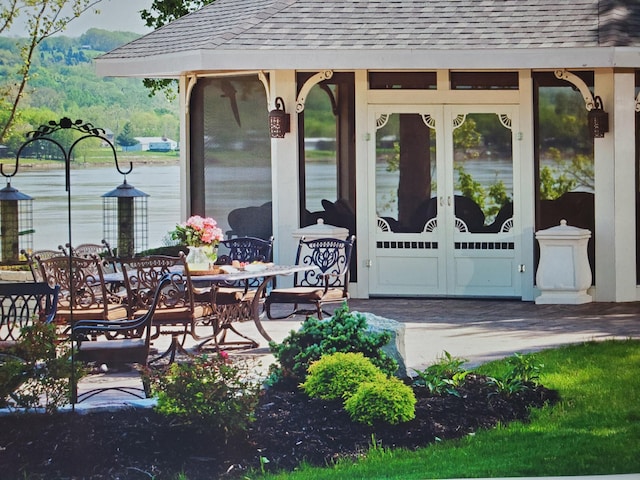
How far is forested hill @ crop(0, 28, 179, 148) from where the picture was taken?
12.7 meters

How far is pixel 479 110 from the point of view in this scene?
14883 millimetres

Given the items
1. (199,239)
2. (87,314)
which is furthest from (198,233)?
(87,314)

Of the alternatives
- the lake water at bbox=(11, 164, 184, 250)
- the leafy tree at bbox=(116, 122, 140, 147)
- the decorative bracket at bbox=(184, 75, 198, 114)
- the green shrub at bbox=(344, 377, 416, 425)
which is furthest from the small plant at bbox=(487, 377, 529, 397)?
the decorative bracket at bbox=(184, 75, 198, 114)

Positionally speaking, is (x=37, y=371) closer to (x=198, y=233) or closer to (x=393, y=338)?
(x=393, y=338)

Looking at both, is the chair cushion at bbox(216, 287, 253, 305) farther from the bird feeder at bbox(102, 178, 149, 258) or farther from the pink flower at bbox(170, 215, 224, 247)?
the bird feeder at bbox(102, 178, 149, 258)

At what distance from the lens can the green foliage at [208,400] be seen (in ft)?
26.7

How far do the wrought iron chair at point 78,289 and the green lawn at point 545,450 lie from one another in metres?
3.05

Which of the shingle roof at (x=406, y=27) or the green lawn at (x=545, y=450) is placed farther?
the shingle roof at (x=406, y=27)

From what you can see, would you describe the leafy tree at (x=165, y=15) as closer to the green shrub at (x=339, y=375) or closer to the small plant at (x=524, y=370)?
the small plant at (x=524, y=370)

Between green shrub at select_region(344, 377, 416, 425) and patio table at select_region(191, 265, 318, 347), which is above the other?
patio table at select_region(191, 265, 318, 347)

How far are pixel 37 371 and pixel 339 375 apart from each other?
2002 mm

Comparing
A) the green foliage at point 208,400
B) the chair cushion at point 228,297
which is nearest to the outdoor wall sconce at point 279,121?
the chair cushion at point 228,297

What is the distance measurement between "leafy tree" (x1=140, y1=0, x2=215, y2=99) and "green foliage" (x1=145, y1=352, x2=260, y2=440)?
1058cm

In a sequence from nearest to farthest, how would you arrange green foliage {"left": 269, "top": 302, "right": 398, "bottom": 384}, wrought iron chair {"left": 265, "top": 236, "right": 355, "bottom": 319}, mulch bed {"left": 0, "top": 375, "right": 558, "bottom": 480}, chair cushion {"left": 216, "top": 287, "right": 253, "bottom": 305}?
mulch bed {"left": 0, "top": 375, "right": 558, "bottom": 480}
green foliage {"left": 269, "top": 302, "right": 398, "bottom": 384}
chair cushion {"left": 216, "top": 287, "right": 253, "bottom": 305}
wrought iron chair {"left": 265, "top": 236, "right": 355, "bottom": 319}
